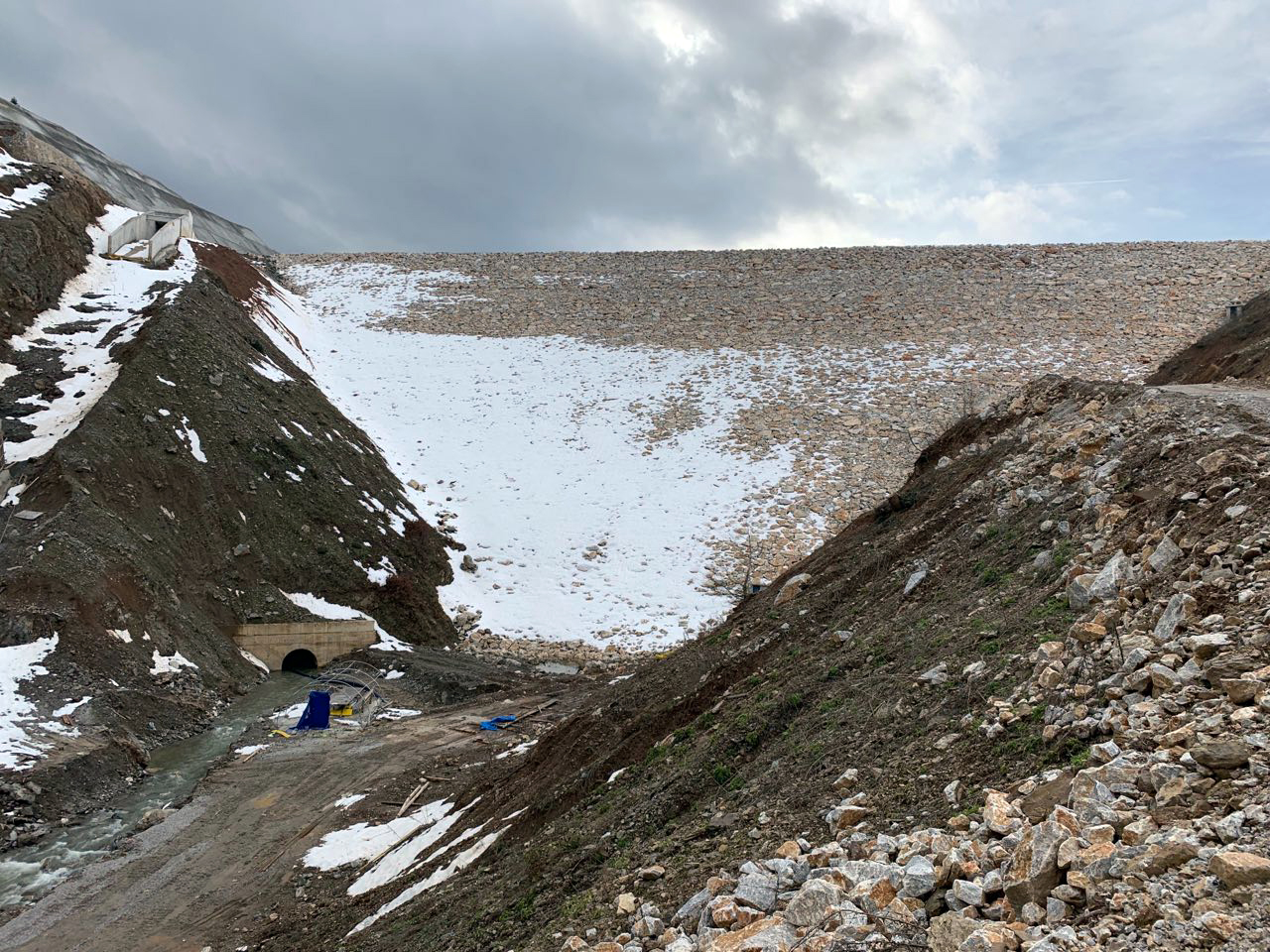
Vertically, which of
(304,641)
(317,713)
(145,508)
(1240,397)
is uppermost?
(1240,397)

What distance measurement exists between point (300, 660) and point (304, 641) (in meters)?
0.67

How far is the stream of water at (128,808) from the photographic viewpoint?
9.88 m

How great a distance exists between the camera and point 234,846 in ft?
35.1

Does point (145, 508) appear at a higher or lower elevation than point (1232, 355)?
lower

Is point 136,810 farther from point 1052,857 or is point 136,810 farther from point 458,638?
point 1052,857

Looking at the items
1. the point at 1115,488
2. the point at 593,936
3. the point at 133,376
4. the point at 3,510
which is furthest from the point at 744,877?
the point at 133,376

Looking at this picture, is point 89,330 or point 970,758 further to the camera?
point 89,330

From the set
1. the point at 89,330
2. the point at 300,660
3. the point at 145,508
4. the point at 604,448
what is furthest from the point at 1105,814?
the point at 89,330

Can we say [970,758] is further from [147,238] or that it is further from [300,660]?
[147,238]

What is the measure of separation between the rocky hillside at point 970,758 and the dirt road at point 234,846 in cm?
128

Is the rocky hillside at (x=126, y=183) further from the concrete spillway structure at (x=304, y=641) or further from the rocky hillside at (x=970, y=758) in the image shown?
the rocky hillside at (x=970, y=758)

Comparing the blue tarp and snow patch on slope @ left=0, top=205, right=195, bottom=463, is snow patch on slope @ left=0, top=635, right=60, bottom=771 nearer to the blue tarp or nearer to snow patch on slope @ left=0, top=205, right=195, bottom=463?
the blue tarp

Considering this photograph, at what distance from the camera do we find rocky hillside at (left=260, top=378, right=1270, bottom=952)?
2873 mm

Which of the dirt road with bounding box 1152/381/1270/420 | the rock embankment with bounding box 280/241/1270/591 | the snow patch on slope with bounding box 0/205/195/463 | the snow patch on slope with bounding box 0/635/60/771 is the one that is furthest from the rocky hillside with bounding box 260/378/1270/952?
the snow patch on slope with bounding box 0/205/195/463
